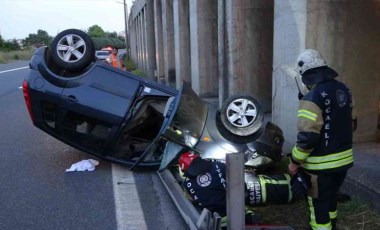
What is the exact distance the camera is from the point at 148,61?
21.8 metres

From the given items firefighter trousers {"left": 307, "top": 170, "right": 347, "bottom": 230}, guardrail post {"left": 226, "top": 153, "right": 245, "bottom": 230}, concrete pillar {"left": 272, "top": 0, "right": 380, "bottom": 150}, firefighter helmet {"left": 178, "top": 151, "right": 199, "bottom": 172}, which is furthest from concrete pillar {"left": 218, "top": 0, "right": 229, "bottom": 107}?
guardrail post {"left": 226, "top": 153, "right": 245, "bottom": 230}

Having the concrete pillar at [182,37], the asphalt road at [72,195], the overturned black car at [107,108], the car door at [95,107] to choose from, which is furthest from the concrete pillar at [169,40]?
the car door at [95,107]

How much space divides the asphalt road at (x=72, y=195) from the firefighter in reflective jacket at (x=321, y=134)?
1.34 meters

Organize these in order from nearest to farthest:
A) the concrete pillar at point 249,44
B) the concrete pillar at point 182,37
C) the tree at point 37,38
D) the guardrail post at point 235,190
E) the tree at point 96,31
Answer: the guardrail post at point 235,190
the concrete pillar at point 249,44
the concrete pillar at point 182,37
the tree at point 37,38
the tree at point 96,31

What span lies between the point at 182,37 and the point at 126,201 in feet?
29.8

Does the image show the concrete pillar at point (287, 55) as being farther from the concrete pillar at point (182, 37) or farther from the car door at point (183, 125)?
the concrete pillar at point (182, 37)

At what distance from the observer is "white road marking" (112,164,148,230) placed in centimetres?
418

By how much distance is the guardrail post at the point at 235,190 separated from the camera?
10.1 feet

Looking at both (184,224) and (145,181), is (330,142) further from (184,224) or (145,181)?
(145,181)

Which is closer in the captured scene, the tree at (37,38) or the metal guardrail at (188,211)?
the metal guardrail at (188,211)

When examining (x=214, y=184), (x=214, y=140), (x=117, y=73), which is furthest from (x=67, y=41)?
(x=214, y=184)

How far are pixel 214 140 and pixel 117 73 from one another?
179cm

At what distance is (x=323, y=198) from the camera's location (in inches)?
137

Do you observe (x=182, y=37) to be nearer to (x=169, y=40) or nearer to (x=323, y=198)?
(x=169, y=40)
